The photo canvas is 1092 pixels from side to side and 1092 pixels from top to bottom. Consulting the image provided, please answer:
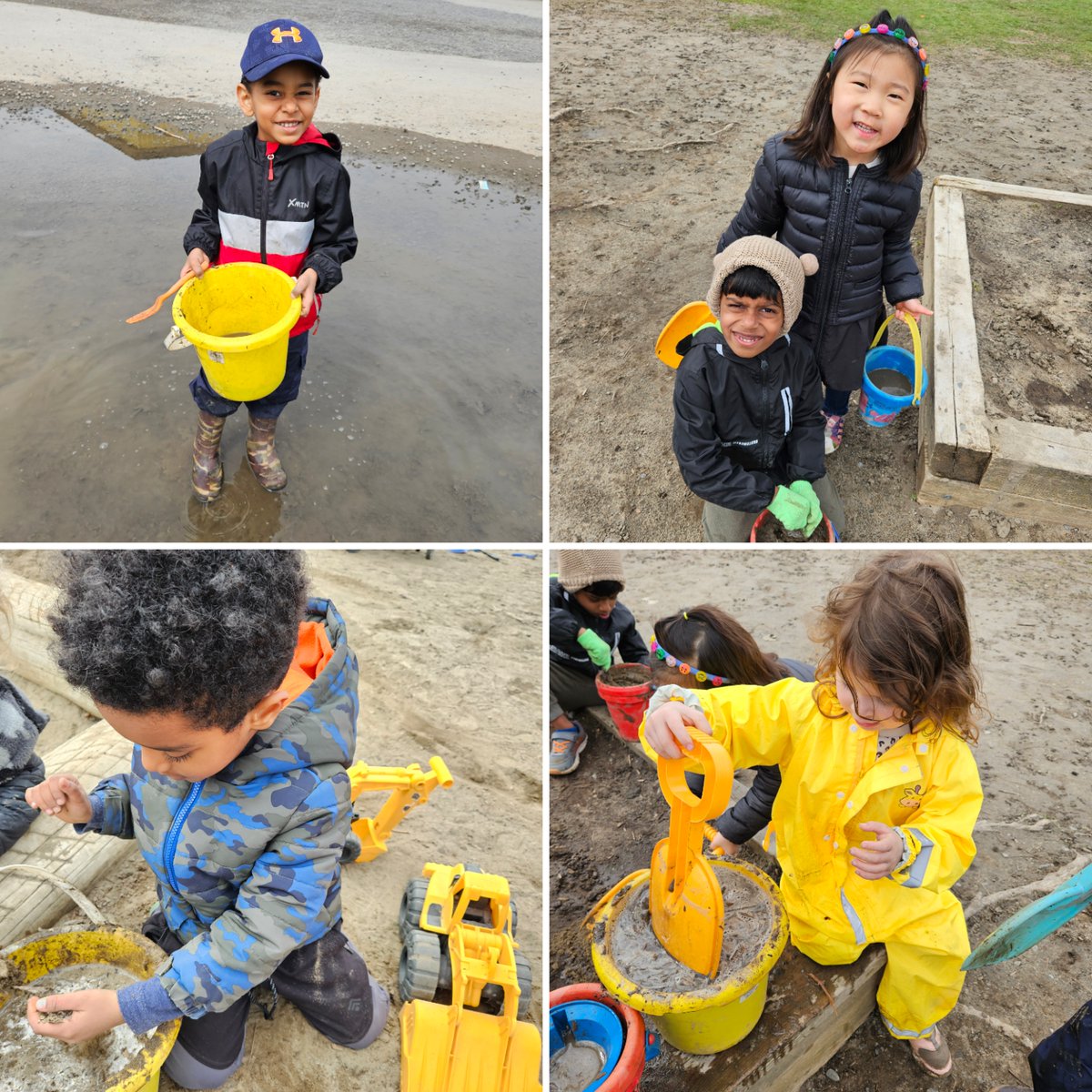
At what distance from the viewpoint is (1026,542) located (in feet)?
11.3

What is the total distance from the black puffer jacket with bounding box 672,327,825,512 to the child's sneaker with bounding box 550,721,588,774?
1000 mm

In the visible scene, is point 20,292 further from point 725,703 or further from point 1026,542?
point 1026,542

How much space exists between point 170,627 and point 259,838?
485 millimetres

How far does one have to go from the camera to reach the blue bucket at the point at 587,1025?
6.38ft

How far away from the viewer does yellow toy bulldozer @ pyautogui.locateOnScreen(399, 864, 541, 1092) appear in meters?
1.96

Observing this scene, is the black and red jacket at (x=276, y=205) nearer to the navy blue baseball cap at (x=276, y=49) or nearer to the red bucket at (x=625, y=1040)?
the navy blue baseball cap at (x=276, y=49)

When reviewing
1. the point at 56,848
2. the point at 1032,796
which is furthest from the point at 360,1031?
the point at 1032,796

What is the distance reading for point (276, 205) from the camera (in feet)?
9.93

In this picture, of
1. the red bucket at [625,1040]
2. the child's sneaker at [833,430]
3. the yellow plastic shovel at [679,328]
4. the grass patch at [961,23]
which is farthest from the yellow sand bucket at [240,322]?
the grass patch at [961,23]

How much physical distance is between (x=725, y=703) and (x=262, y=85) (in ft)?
7.73

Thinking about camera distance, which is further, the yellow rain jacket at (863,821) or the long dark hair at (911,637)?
the yellow rain jacket at (863,821)

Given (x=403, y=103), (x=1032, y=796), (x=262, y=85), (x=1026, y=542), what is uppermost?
(x=262, y=85)

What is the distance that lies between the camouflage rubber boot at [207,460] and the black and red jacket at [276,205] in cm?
50

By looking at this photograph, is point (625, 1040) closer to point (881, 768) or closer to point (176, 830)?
point (881, 768)
